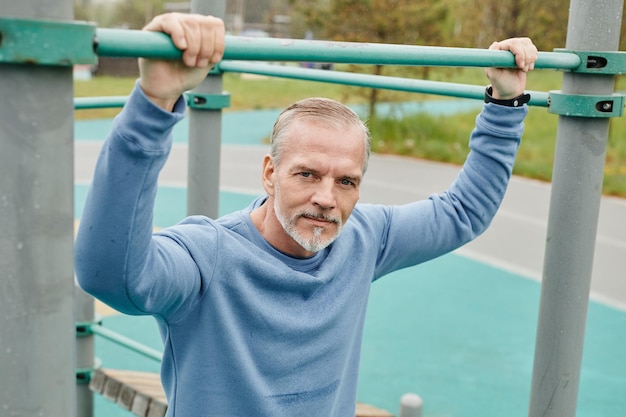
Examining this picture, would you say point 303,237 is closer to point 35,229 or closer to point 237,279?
point 237,279

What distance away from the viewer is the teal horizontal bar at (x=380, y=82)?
1905 millimetres

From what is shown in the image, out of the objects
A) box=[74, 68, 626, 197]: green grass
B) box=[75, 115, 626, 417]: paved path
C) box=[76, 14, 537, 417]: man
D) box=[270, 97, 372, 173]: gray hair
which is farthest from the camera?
box=[74, 68, 626, 197]: green grass

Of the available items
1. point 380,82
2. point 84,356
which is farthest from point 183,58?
point 84,356

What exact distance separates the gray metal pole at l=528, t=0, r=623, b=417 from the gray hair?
494mm

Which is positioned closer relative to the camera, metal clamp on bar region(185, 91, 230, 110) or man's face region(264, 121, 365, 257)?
man's face region(264, 121, 365, 257)

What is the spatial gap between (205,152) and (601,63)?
1.20 meters

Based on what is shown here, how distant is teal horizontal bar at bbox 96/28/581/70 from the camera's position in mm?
929

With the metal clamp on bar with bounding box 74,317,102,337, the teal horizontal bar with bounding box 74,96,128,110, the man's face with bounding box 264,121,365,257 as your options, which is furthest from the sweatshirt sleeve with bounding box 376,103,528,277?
the metal clamp on bar with bounding box 74,317,102,337

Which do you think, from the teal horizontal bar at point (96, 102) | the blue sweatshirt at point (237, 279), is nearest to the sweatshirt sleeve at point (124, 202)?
the blue sweatshirt at point (237, 279)

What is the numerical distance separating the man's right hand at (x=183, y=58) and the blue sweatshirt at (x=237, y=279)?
0.07ft

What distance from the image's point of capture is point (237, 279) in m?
1.35

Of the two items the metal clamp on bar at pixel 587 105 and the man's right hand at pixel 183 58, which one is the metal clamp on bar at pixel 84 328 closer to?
the metal clamp on bar at pixel 587 105

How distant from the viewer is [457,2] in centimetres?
1603

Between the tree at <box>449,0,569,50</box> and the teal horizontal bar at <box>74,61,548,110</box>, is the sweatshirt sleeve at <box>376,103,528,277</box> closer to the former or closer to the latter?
the teal horizontal bar at <box>74,61,548,110</box>
